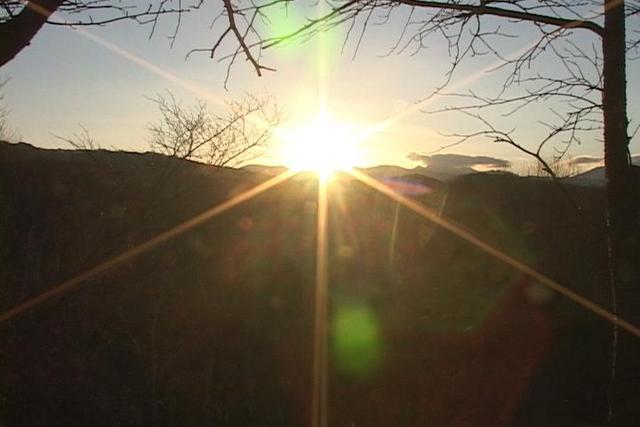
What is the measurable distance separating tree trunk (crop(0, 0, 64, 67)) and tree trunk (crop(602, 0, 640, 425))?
2.38 meters

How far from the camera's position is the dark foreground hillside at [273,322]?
7.07 m

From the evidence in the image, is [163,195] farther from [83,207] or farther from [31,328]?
[31,328]

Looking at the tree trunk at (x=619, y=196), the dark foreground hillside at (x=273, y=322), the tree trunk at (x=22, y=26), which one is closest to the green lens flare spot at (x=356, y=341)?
the dark foreground hillside at (x=273, y=322)

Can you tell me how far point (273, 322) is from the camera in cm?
1011

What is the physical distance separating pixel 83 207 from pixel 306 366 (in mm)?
4538

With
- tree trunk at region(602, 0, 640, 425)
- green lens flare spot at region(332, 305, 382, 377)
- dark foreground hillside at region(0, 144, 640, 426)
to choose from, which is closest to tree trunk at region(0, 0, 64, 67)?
tree trunk at region(602, 0, 640, 425)

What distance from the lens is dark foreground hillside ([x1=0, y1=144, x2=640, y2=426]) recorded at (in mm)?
7074

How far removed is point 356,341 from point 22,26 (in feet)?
25.8

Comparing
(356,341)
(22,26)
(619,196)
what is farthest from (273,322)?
(22,26)

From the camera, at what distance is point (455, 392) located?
276 inches

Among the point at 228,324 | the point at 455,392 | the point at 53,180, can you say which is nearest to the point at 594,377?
the point at 455,392

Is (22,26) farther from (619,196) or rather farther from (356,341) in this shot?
(356,341)

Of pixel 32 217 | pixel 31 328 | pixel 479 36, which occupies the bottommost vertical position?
pixel 31 328

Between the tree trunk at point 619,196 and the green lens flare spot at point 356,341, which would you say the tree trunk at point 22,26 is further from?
the green lens flare spot at point 356,341
